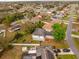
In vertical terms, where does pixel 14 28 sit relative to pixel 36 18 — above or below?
below

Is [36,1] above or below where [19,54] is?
above

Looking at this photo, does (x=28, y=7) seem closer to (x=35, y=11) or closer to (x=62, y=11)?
(x=35, y=11)

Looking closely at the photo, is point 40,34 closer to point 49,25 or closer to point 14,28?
point 49,25

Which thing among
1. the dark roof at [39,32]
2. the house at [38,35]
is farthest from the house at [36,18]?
the house at [38,35]

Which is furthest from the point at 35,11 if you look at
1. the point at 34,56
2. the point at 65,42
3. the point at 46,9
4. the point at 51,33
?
the point at 34,56

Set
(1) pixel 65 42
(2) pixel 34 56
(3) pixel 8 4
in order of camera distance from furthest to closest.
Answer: (3) pixel 8 4 → (1) pixel 65 42 → (2) pixel 34 56

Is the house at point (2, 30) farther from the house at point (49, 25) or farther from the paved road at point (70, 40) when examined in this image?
the paved road at point (70, 40)

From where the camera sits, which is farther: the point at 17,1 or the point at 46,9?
the point at 17,1

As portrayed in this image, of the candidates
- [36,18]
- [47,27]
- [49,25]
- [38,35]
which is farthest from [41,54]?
[36,18]

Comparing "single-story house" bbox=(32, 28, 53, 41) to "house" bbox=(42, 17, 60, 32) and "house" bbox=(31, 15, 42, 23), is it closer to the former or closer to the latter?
"house" bbox=(42, 17, 60, 32)
